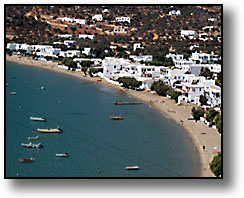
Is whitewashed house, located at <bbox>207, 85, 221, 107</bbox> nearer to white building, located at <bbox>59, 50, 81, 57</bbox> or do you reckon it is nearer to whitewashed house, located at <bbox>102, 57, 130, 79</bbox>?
whitewashed house, located at <bbox>102, 57, 130, 79</bbox>

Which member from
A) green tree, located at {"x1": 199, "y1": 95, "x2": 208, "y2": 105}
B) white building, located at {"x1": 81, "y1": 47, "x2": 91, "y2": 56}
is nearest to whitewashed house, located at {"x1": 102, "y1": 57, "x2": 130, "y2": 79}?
white building, located at {"x1": 81, "y1": 47, "x2": 91, "y2": 56}

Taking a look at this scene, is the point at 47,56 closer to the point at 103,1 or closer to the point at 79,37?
the point at 79,37

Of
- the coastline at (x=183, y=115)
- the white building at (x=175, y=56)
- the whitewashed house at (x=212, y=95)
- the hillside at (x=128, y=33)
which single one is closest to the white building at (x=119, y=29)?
the hillside at (x=128, y=33)

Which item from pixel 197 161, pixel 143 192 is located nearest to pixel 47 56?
pixel 197 161

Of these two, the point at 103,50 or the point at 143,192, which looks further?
the point at 103,50

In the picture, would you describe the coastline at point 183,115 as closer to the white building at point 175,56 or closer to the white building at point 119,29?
the white building at point 119,29

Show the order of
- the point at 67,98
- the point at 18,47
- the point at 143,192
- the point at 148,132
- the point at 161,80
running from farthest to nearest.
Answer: the point at 18,47 → the point at 161,80 → the point at 67,98 → the point at 148,132 → the point at 143,192

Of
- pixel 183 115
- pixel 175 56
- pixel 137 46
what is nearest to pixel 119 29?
pixel 183 115
